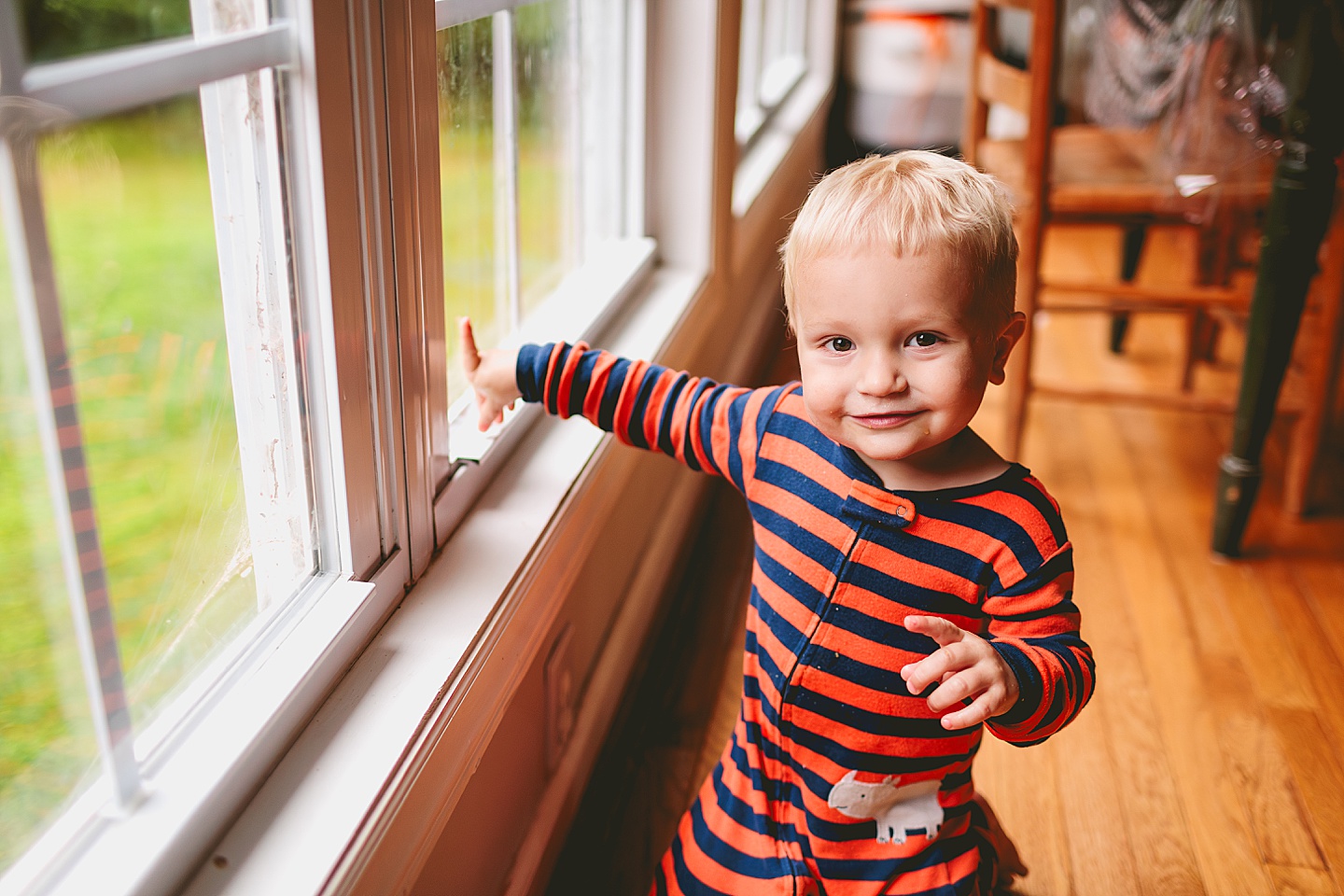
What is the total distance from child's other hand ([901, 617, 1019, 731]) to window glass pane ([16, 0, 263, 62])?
574 mm

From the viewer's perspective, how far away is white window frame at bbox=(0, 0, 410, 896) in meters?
0.54

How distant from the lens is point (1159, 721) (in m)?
1.53

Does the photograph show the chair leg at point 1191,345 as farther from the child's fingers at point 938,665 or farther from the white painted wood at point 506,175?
the child's fingers at point 938,665

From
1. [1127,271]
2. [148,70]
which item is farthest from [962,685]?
[1127,271]

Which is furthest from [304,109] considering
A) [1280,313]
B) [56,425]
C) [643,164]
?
[1280,313]

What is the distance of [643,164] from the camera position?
1.65 meters

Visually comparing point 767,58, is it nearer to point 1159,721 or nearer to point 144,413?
point 1159,721

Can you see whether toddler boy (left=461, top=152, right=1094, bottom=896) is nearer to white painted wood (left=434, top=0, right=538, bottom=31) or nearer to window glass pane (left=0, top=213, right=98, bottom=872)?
white painted wood (left=434, top=0, right=538, bottom=31)

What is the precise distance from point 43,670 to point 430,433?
389mm

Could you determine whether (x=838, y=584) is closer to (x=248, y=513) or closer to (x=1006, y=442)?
(x=248, y=513)

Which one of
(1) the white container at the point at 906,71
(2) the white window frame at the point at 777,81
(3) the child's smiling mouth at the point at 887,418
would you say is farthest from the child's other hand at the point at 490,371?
(1) the white container at the point at 906,71

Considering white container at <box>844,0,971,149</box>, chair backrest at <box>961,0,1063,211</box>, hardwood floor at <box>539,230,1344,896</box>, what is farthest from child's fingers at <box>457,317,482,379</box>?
white container at <box>844,0,971,149</box>

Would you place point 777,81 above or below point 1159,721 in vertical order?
above

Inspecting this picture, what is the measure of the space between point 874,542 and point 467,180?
0.54 meters
